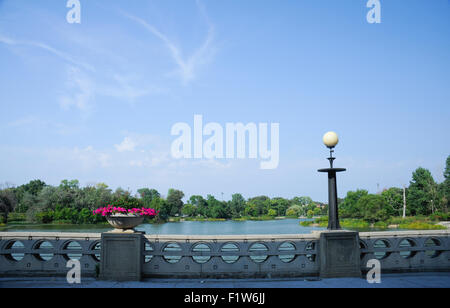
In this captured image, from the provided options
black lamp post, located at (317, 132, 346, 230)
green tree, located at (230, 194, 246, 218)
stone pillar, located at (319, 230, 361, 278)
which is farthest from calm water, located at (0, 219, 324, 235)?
stone pillar, located at (319, 230, 361, 278)

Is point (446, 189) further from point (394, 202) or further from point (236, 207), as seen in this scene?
point (236, 207)

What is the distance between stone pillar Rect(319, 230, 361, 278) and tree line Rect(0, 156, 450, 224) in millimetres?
46491

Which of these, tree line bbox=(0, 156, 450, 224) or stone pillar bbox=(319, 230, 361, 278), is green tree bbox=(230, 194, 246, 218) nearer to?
tree line bbox=(0, 156, 450, 224)

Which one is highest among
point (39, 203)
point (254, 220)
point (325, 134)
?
point (325, 134)

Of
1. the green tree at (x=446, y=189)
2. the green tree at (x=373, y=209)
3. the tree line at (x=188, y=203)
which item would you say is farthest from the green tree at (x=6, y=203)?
the green tree at (x=446, y=189)

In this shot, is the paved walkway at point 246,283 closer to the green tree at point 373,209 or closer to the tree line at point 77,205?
the tree line at point 77,205

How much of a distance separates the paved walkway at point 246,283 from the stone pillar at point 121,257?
0.20m

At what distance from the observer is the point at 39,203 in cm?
5094

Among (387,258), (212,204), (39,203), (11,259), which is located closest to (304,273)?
(387,258)

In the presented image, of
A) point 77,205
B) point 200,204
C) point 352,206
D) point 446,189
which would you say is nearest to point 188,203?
point 200,204

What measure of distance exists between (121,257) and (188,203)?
275 ft

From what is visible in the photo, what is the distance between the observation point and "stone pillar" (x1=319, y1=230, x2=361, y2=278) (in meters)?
7.17
